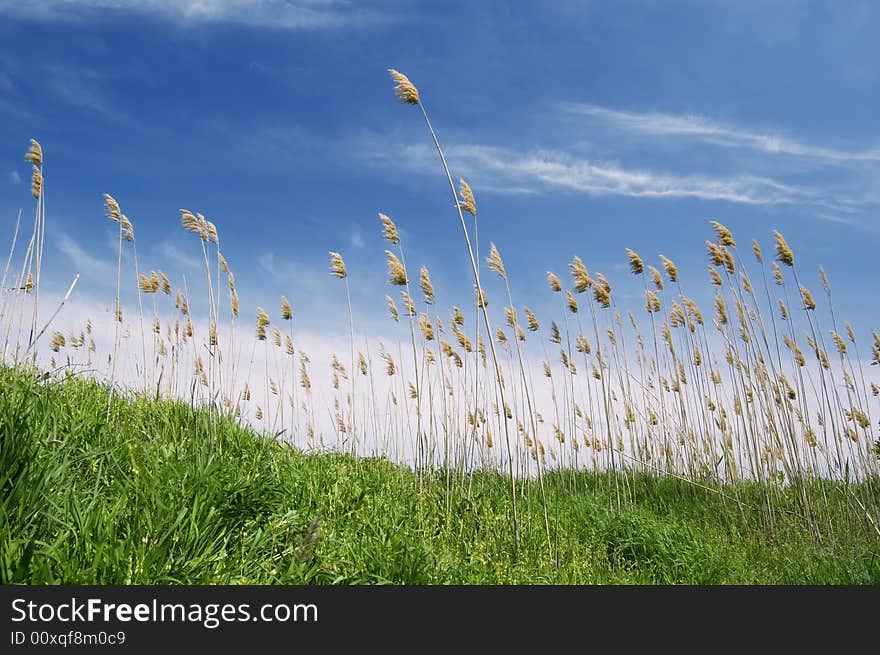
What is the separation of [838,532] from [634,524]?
7.59 feet

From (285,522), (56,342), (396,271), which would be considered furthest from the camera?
(56,342)

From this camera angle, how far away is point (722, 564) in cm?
509

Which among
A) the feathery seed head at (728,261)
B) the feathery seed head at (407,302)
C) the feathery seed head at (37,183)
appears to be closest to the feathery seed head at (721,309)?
the feathery seed head at (728,261)

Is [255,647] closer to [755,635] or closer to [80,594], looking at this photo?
[80,594]

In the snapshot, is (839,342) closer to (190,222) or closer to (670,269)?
(670,269)

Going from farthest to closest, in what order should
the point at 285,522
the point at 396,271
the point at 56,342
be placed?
1. the point at 56,342
2. the point at 396,271
3. the point at 285,522

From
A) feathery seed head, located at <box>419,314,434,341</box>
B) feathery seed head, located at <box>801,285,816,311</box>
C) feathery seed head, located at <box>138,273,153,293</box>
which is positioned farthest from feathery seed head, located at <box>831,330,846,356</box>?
feathery seed head, located at <box>138,273,153,293</box>

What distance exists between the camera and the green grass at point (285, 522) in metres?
2.56

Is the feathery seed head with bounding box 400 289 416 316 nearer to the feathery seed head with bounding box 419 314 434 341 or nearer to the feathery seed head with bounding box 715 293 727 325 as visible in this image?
the feathery seed head with bounding box 419 314 434 341

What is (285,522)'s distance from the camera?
3.21m

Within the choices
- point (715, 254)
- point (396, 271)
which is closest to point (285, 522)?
point (396, 271)

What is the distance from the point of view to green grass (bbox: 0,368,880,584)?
101 inches

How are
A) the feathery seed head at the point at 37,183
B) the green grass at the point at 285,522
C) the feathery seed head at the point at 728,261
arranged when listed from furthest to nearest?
the feathery seed head at the point at 728,261 < the feathery seed head at the point at 37,183 < the green grass at the point at 285,522

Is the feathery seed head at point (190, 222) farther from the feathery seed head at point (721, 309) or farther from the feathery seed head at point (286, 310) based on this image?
the feathery seed head at point (721, 309)
